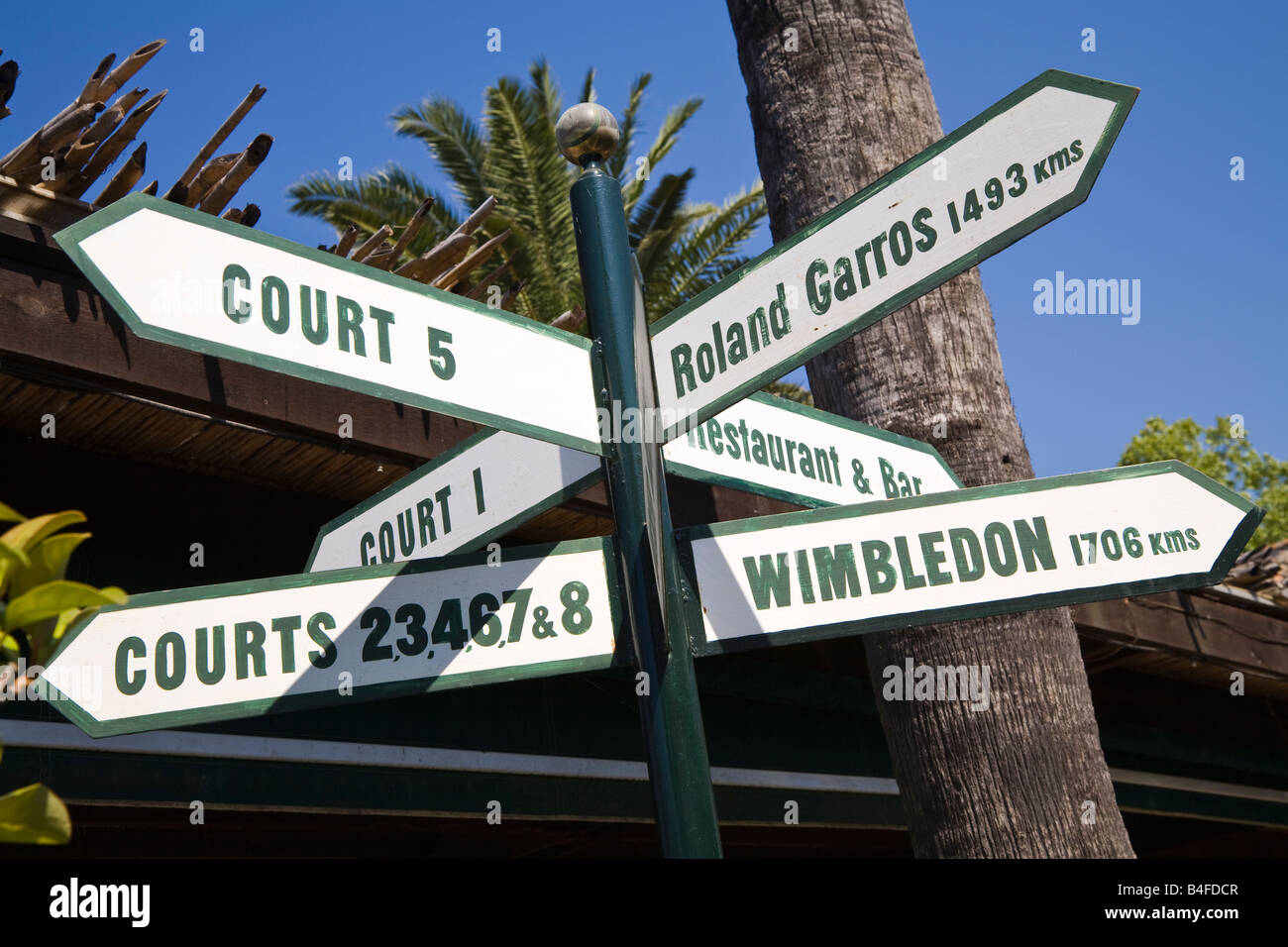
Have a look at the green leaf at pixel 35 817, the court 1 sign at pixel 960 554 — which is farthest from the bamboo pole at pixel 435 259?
the green leaf at pixel 35 817

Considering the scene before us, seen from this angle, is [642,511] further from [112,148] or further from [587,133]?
[112,148]

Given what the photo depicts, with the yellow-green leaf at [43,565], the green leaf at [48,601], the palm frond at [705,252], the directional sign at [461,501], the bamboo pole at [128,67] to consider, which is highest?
the palm frond at [705,252]

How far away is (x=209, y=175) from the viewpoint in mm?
3051

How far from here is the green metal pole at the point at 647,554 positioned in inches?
69.9

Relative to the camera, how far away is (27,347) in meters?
2.50

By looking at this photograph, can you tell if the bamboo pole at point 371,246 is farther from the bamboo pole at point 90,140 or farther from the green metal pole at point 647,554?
the green metal pole at point 647,554

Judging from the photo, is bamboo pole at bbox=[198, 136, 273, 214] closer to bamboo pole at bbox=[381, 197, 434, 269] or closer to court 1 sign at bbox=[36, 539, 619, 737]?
bamboo pole at bbox=[381, 197, 434, 269]

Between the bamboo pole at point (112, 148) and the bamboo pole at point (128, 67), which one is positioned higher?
the bamboo pole at point (128, 67)

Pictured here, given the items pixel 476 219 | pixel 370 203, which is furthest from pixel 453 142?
pixel 476 219

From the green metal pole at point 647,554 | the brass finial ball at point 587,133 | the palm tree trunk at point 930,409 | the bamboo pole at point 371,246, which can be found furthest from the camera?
the bamboo pole at point 371,246

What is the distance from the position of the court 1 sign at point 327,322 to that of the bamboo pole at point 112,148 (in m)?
1.31

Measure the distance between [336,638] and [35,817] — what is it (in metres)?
1.06

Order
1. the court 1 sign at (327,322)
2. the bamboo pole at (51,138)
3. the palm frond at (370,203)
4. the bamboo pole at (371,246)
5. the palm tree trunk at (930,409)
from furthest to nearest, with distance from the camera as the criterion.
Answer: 1. the palm frond at (370,203)
2. the bamboo pole at (371,246)
3. the bamboo pole at (51,138)
4. the palm tree trunk at (930,409)
5. the court 1 sign at (327,322)
